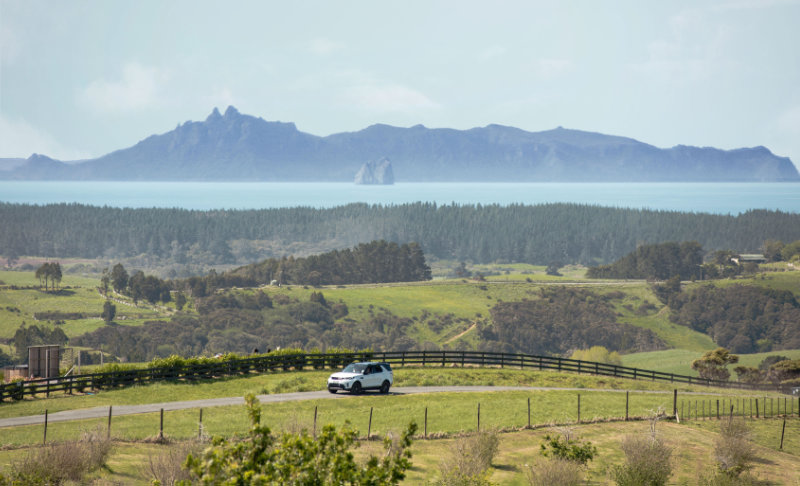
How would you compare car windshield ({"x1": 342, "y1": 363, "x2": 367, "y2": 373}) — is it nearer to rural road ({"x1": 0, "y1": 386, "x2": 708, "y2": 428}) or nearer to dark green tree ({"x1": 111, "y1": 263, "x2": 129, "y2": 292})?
rural road ({"x1": 0, "y1": 386, "x2": 708, "y2": 428})

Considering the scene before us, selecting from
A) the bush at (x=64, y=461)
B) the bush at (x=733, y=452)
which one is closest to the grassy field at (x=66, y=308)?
the bush at (x=64, y=461)

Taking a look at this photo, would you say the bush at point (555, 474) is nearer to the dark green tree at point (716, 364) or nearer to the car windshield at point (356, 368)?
the car windshield at point (356, 368)

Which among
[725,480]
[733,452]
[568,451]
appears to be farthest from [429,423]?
[725,480]

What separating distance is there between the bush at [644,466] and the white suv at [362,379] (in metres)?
16.9

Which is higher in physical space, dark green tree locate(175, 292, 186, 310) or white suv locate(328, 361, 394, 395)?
white suv locate(328, 361, 394, 395)

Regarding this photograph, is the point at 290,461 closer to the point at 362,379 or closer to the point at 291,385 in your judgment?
the point at 362,379

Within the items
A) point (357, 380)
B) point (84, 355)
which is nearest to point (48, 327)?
point (84, 355)

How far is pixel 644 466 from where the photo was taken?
83.1 ft

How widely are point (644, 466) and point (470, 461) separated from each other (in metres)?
5.69

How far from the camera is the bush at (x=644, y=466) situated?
2509cm

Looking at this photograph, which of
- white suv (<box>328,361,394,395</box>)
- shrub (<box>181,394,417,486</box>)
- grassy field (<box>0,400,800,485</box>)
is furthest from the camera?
white suv (<box>328,361,394,395</box>)

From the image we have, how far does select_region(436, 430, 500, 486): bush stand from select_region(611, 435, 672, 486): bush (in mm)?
4187

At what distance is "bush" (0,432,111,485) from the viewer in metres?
19.7

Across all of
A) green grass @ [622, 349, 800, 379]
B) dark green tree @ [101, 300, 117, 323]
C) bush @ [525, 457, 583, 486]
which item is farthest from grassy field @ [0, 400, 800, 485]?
dark green tree @ [101, 300, 117, 323]
